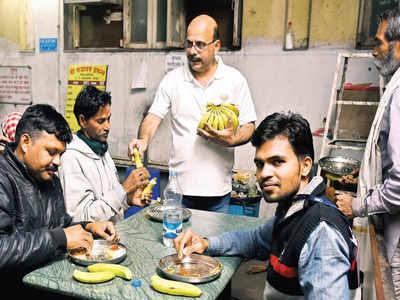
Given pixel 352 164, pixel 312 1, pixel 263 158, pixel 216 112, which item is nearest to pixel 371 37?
pixel 312 1

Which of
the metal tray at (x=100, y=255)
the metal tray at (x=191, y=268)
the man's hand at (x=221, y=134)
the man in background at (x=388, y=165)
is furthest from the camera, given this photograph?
the man's hand at (x=221, y=134)

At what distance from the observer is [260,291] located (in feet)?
13.5

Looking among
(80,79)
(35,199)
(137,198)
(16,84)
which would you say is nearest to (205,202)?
→ (137,198)

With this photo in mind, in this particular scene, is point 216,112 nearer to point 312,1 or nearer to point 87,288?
point 87,288

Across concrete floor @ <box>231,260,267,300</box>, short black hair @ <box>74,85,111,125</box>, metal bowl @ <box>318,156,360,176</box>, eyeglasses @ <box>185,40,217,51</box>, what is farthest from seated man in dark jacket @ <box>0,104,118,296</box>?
metal bowl @ <box>318,156,360,176</box>

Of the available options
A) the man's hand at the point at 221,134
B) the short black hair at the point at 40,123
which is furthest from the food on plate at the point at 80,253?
the man's hand at the point at 221,134

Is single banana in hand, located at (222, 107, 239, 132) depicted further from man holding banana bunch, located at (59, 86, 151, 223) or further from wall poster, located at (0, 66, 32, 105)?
wall poster, located at (0, 66, 32, 105)

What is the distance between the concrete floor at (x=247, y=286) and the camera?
400 cm

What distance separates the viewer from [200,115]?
10.9 ft

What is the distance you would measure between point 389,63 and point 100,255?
2.39 meters

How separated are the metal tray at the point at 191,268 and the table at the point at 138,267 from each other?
0.04 meters

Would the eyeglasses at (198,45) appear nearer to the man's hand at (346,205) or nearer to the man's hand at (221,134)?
the man's hand at (221,134)

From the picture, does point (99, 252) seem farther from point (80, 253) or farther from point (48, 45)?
point (48, 45)

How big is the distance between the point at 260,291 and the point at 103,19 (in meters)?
4.36
